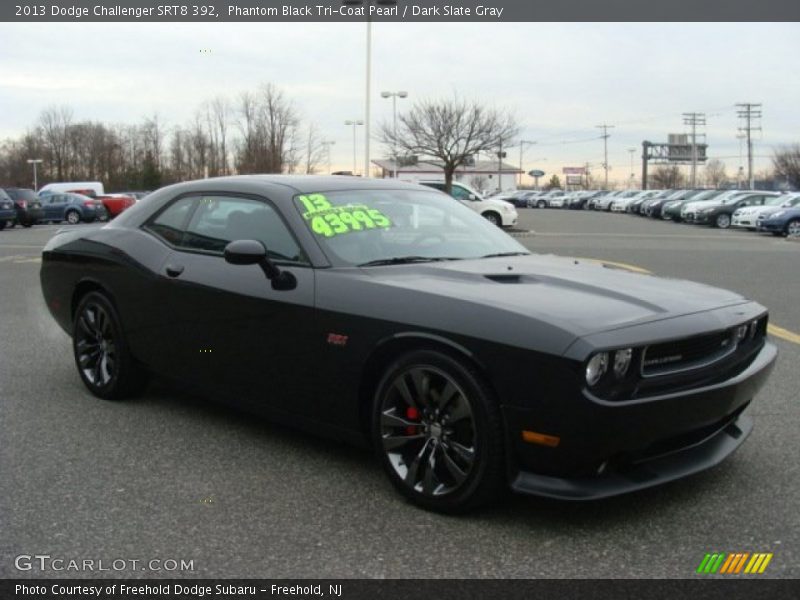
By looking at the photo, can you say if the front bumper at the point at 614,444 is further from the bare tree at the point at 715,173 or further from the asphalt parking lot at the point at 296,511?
the bare tree at the point at 715,173

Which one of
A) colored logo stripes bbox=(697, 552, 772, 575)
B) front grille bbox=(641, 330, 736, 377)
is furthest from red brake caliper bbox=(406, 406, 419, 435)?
colored logo stripes bbox=(697, 552, 772, 575)

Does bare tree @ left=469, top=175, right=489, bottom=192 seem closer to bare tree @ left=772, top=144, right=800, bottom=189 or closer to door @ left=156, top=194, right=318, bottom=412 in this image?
bare tree @ left=772, top=144, right=800, bottom=189

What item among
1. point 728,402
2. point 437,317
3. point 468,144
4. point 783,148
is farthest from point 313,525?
point 783,148

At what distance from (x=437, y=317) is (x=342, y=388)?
642 mm

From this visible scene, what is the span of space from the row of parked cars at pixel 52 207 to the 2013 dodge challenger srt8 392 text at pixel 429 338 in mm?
24394

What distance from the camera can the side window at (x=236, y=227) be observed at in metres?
4.14

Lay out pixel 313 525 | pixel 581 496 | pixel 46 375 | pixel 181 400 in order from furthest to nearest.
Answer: pixel 46 375 → pixel 181 400 → pixel 313 525 → pixel 581 496

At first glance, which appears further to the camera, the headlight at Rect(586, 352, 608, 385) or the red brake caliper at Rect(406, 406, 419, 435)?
the red brake caliper at Rect(406, 406, 419, 435)

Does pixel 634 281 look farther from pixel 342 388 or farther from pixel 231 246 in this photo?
pixel 231 246

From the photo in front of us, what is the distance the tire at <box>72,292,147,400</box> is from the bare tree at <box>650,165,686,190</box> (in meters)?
109

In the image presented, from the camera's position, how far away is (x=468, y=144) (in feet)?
135

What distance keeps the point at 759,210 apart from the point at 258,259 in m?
27.7

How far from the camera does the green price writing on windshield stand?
13.4ft

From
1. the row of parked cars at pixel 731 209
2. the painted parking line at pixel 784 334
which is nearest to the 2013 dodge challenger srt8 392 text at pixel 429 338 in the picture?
the painted parking line at pixel 784 334
